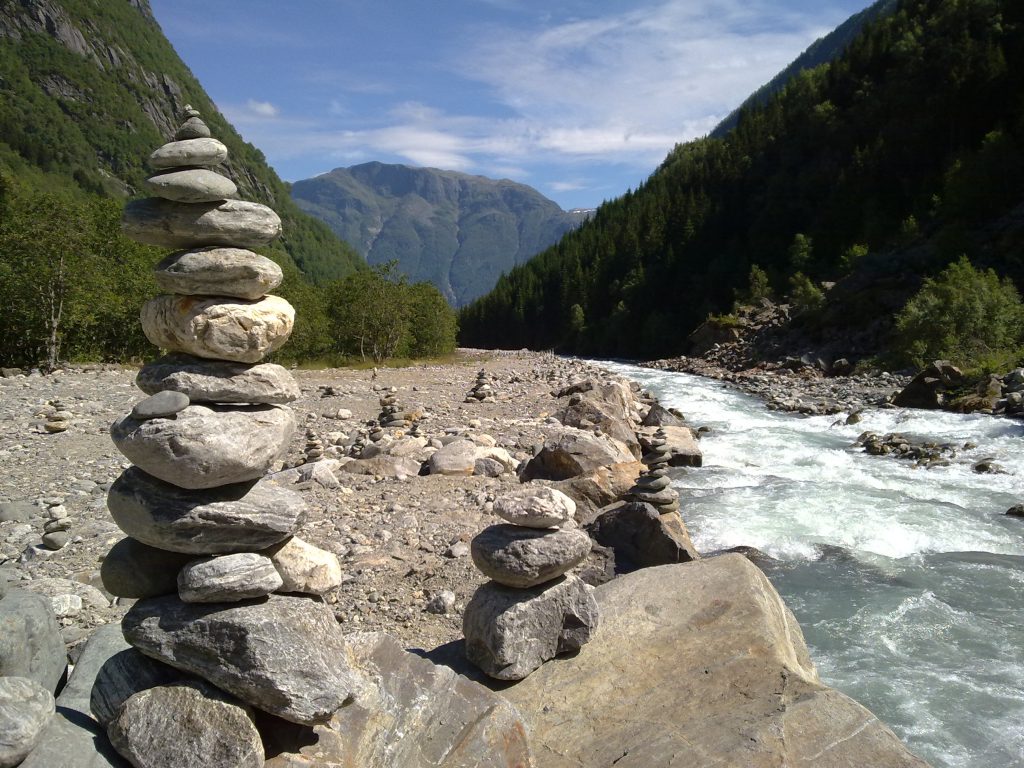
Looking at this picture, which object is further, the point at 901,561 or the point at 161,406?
the point at 901,561

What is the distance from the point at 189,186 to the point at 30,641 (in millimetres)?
3680

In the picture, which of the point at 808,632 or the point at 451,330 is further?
the point at 451,330

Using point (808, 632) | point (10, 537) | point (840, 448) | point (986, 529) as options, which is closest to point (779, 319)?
point (840, 448)

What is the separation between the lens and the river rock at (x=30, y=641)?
4.73m

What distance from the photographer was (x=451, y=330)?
65188mm

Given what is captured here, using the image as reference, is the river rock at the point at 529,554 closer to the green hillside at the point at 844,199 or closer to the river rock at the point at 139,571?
the river rock at the point at 139,571

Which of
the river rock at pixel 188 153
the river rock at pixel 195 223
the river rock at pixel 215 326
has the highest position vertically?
the river rock at pixel 188 153

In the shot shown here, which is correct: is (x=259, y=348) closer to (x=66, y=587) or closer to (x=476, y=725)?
(x=476, y=725)

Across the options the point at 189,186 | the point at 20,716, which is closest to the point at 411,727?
the point at 20,716

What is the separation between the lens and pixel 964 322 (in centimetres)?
3291

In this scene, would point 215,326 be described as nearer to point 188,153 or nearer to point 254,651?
point 188,153

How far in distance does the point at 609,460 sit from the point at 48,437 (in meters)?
13.1

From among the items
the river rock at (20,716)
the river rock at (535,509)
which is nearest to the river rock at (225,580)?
the river rock at (20,716)

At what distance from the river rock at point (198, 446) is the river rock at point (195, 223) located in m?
1.49
